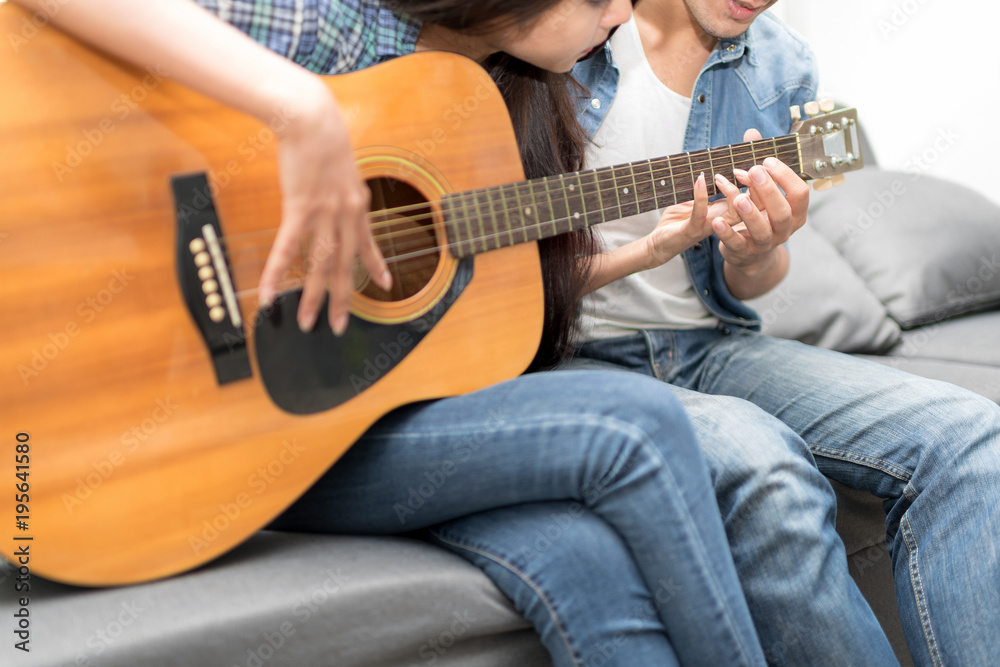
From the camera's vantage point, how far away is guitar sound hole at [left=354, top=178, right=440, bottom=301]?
31.3 inches

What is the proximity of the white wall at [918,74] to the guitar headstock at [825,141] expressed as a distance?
1.23m

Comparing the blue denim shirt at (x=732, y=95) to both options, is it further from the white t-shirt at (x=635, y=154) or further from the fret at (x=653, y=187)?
the fret at (x=653, y=187)

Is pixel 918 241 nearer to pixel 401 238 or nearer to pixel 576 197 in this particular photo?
pixel 576 197

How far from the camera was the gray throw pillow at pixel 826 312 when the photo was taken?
5.19 ft

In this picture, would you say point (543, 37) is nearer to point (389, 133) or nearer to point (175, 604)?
point (389, 133)

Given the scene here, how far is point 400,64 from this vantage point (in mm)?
815

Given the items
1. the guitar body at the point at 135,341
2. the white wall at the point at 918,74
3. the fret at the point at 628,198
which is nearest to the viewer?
the guitar body at the point at 135,341

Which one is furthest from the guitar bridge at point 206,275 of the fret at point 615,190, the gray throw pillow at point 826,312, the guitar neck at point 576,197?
the gray throw pillow at point 826,312

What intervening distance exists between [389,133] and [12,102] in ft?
1.13

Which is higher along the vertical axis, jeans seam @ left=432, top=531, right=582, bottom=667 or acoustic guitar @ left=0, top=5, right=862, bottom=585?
acoustic guitar @ left=0, top=5, right=862, bottom=585

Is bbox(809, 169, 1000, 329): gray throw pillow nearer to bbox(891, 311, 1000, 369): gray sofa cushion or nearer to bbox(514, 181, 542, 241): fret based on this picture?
bbox(891, 311, 1000, 369): gray sofa cushion

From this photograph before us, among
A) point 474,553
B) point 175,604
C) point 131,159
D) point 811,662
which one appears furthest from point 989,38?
point 175,604

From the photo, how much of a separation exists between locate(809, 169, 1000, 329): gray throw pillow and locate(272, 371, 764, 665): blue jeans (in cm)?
116

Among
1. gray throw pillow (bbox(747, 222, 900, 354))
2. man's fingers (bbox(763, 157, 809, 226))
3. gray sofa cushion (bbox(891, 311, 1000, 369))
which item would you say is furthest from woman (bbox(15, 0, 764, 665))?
gray sofa cushion (bbox(891, 311, 1000, 369))
